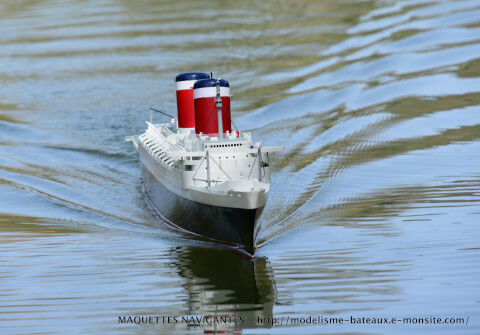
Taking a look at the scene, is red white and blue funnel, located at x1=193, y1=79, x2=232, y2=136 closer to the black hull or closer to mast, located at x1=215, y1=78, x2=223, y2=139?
mast, located at x1=215, y1=78, x2=223, y2=139

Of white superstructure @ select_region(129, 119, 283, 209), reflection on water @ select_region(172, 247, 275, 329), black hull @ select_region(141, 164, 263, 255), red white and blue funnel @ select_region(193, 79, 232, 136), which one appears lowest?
reflection on water @ select_region(172, 247, 275, 329)

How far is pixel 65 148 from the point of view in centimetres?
3809

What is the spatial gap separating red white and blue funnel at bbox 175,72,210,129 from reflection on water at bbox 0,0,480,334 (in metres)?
3.89

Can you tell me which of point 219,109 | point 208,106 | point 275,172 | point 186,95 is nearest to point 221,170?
point 219,109

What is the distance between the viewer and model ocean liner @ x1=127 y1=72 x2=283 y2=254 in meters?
22.7

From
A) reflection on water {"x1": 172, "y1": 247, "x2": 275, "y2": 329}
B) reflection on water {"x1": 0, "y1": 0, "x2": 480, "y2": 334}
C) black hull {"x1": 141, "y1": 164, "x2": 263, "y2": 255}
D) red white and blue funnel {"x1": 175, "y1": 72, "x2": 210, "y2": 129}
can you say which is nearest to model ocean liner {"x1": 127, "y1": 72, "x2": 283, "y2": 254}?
black hull {"x1": 141, "y1": 164, "x2": 263, "y2": 255}

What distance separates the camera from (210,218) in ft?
79.2

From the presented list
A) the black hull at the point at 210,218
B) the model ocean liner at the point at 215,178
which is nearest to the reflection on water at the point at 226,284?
the black hull at the point at 210,218

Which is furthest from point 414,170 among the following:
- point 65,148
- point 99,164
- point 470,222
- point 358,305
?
point 65,148

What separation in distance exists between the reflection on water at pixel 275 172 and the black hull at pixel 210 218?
55 cm

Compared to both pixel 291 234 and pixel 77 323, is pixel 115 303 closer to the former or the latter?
pixel 77 323

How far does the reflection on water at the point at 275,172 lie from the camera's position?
18.7 m

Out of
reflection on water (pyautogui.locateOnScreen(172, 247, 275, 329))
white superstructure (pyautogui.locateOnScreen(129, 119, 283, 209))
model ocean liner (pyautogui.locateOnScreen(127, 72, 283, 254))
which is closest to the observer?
reflection on water (pyautogui.locateOnScreen(172, 247, 275, 329))

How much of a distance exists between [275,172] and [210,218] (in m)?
8.03
